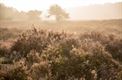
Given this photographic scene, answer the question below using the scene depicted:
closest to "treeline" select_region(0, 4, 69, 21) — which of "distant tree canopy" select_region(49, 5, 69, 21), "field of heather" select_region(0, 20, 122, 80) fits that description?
"distant tree canopy" select_region(49, 5, 69, 21)

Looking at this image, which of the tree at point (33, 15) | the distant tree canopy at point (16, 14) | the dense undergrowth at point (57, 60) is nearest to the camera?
the dense undergrowth at point (57, 60)

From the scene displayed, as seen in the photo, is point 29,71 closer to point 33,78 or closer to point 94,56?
point 33,78

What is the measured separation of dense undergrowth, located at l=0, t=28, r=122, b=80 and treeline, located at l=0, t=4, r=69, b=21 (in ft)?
106

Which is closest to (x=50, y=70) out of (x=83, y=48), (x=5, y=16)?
(x=83, y=48)

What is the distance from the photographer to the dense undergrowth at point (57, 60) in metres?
9.93

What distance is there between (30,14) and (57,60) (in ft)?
141

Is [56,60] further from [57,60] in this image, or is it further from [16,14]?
[16,14]

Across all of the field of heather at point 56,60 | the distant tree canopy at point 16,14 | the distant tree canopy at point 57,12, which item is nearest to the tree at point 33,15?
the distant tree canopy at point 16,14

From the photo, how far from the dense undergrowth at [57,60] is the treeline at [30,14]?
32.2 m

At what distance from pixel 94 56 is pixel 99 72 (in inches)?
47.6

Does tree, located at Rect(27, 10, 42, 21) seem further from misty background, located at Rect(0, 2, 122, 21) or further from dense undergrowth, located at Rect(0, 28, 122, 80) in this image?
dense undergrowth, located at Rect(0, 28, 122, 80)

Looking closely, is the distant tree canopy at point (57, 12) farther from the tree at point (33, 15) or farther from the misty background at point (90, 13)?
the misty background at point (90, 13)

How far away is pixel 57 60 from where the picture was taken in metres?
10.9

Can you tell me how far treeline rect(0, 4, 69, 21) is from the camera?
4756 cm
